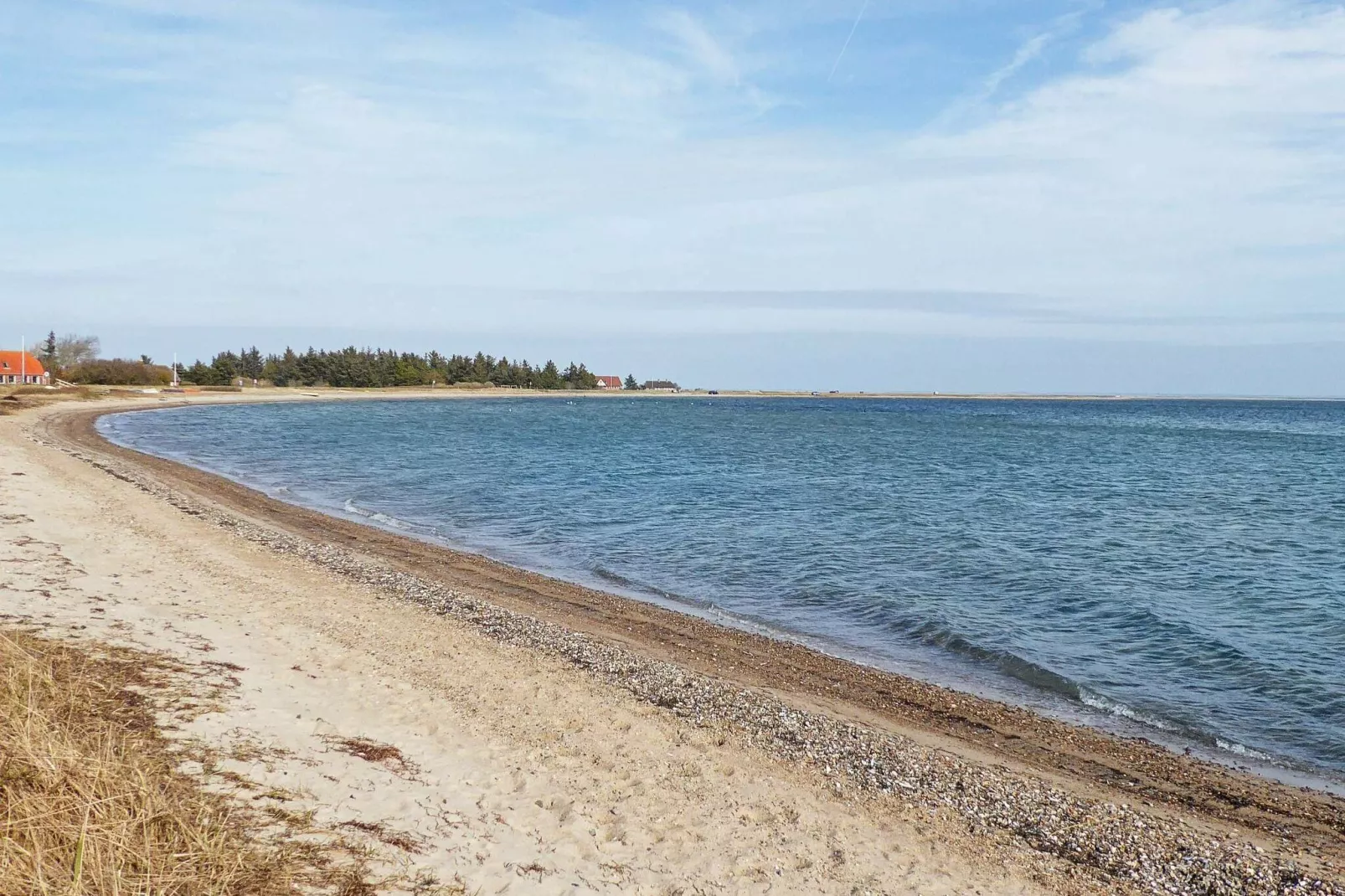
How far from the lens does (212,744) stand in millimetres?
7770

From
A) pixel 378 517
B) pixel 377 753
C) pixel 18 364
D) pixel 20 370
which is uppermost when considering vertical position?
pixel 18 364

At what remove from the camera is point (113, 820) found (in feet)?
16.3

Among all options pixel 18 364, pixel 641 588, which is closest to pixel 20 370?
pixel 18 364

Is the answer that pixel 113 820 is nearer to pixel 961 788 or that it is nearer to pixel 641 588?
pixel 961 788

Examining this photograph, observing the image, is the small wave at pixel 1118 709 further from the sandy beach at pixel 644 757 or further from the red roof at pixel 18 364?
the red roof at pixel 18 364

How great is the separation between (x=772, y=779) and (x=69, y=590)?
34.8 feet

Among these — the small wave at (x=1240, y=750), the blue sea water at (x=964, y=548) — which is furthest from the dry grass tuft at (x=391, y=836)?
the small wave at (x=1240, y=750)

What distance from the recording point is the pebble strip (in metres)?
7.70

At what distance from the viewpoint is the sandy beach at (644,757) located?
7.29m

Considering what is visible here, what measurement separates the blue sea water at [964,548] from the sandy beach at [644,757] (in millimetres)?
1847

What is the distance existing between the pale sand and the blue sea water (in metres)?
5.63

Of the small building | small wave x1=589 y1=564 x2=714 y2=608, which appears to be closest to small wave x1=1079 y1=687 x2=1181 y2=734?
small wave x1=589 y1=564 x2=714 y2=608

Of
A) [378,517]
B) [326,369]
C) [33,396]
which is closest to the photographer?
[378,517]

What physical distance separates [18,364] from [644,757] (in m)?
127
